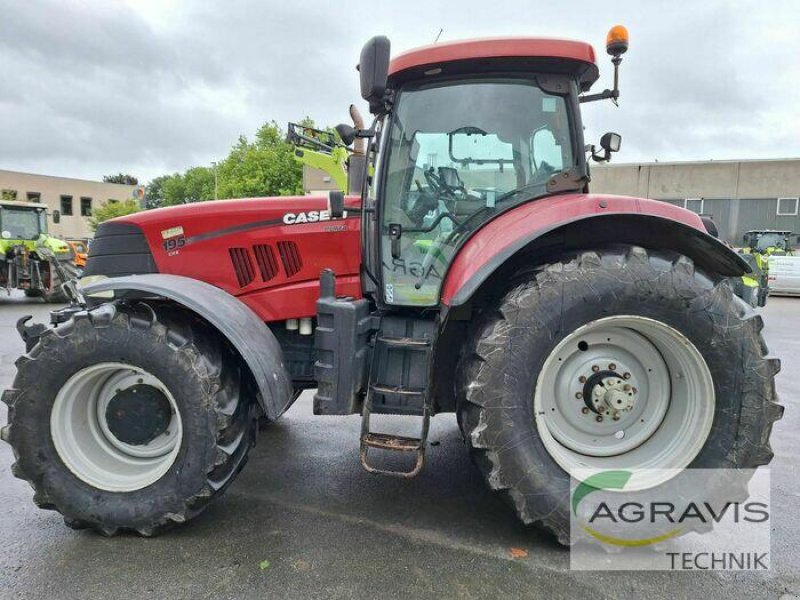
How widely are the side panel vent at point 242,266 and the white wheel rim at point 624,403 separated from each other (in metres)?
1.84

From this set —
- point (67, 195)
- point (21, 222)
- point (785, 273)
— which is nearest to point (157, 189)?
point (67, 195)

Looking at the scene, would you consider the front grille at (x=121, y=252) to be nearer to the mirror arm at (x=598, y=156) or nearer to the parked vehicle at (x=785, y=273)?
the mirror arm at (x=598, y=156)

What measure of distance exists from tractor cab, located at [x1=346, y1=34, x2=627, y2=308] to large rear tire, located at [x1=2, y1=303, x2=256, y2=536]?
45.4 inches

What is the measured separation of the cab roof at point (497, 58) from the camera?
286 cm

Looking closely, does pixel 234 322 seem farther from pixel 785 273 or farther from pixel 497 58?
pixel 785 273

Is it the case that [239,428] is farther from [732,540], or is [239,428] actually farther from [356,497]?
[732,540]

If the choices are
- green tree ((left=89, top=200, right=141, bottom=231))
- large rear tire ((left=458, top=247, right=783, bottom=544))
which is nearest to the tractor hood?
large rear tire ((left=458, top=247, right=783, bottom=544))

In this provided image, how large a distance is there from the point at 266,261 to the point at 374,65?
4.39ft

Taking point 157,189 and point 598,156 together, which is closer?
point 598,156

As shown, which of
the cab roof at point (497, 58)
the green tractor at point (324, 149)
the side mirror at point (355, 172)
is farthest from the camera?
the green tractor at point (324, 149)

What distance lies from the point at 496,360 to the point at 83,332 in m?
2.04

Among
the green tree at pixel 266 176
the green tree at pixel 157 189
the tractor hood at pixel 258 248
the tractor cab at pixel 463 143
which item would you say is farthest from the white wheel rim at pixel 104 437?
the green tree at pixel 157 189

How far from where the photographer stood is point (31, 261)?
12781 mm

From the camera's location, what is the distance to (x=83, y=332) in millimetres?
2707
